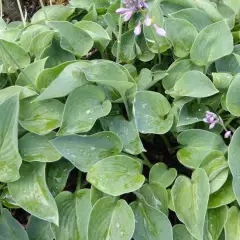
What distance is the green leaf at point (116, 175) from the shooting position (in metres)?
1.57

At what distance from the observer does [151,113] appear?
1.70m

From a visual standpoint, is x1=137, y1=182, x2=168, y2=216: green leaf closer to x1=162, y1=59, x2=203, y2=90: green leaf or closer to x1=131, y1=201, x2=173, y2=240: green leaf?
x1=131, y1=201, x2=173, y2=240: green leaf

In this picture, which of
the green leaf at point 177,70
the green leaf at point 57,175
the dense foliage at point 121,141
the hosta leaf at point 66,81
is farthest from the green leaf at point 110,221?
the green leaf at point 177,70

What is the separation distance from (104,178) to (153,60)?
2.54 ft

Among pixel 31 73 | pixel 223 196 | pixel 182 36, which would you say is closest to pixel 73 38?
pixel 31 73

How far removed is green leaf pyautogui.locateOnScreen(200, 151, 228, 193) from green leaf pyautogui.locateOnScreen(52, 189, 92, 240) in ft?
1.49

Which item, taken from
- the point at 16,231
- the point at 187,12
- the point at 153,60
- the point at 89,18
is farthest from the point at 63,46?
the point at 16,231

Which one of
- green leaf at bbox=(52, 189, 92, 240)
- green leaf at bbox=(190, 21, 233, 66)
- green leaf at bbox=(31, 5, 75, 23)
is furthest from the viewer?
green leaf at bbox=(31, 5, 75, 23)

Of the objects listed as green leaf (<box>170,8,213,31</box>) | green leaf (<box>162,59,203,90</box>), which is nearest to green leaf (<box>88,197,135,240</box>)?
green leaf (<box>162,59,203,90</box>)

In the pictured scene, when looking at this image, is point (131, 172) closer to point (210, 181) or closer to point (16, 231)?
point (210, 181)

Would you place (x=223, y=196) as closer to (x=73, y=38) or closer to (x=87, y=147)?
(x=87, y=147)

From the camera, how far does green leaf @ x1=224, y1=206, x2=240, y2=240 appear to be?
1.56 meters

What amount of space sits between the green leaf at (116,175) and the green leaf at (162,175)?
0.27 ft

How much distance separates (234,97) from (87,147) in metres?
0.58
